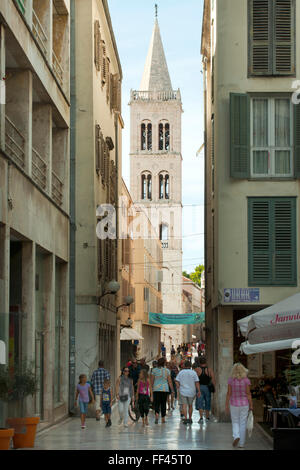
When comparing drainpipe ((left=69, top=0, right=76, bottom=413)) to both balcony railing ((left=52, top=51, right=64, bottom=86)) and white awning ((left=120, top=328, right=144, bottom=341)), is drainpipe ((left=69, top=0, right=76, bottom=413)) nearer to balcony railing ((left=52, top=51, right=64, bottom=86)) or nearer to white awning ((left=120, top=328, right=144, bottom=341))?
balcony railing ((left=52, top=51, right=64, bottom=86))

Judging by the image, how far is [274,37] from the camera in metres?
26.2

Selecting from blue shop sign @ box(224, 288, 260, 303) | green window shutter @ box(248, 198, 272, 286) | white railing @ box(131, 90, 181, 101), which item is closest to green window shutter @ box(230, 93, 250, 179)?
green window shutter @ box(248, 198, 272, 286)

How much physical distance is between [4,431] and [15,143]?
6988 mm

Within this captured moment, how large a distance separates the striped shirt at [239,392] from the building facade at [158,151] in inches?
3607

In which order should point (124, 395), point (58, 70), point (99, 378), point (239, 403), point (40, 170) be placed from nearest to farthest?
1. point (239, 403)
2. point (40, 170)
3. point (124, 395)
4. point (99, 378)
5. point (58, 70)

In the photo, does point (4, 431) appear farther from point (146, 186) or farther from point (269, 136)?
point (146, 186)

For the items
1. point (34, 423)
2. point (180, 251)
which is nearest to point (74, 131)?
point (34, 423)

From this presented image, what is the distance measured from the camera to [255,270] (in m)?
25.5

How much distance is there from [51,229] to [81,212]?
5494 millimetres

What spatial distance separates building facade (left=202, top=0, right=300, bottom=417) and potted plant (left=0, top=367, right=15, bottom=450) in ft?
33.6

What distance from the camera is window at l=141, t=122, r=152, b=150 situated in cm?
11481

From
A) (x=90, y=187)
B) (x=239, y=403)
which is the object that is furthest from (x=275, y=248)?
(x=239, y=403)

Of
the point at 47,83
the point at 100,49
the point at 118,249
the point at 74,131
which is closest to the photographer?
the point at 47,83
